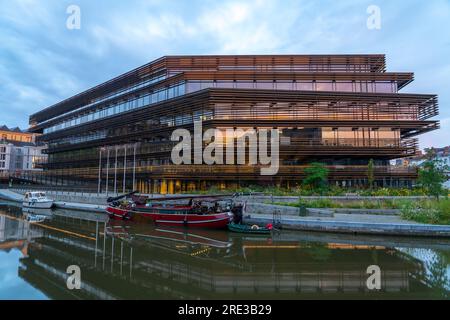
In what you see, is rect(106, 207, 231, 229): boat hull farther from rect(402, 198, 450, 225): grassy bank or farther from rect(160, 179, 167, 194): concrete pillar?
rect(402, 198, 450, 225): grassy bank

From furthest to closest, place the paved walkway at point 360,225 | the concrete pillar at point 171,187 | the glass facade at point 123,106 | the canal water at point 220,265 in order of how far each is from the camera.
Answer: the glass facade at point 123,106 → the concrete pillar at point 171,187 → the paved walkway at point 360,225 → the canal water at point 220,265

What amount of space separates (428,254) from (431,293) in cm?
644

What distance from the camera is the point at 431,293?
11086 millimetres

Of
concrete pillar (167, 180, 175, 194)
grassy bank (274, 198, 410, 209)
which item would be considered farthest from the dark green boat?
concrete pillar (167, 180, 175, 194)

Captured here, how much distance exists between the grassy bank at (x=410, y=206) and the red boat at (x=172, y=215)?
7605mm

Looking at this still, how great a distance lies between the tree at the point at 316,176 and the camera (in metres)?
37.6

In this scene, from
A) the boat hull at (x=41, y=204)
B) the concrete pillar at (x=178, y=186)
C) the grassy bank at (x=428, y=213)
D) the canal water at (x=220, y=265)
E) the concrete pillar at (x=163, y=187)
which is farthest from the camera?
the concrete pillar at (x=163, y=187)

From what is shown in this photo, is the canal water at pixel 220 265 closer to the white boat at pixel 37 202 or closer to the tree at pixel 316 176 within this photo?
the tree at pixel 316 176

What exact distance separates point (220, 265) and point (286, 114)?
32.5 m

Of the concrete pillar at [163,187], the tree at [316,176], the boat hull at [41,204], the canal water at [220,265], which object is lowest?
the canal water at [220,265]

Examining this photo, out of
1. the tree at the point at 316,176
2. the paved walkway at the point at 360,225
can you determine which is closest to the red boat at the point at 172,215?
the paved walkway at the point at 360,225

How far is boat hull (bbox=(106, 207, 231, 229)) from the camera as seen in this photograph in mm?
24734

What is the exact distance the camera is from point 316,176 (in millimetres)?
37406
